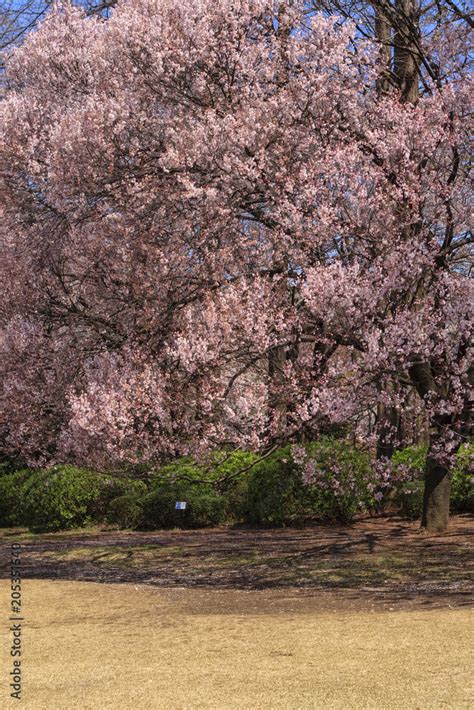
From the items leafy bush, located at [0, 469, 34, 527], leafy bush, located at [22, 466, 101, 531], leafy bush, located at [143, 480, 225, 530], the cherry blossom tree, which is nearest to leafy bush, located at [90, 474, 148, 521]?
leafy bush, located at [22, 466, 101, 531]

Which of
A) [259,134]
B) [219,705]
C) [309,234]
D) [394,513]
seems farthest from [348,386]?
[394,513]

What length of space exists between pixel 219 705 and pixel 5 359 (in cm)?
862

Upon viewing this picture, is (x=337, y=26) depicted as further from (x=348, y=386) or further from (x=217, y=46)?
(x=348, y=386)

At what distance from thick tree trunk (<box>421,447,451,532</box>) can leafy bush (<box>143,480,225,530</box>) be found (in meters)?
4.49

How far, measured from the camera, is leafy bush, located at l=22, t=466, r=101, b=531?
1822cm

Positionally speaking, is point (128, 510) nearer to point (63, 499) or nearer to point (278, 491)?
point (63, 499)

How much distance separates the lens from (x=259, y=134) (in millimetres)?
10875

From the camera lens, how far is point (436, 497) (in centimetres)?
1433

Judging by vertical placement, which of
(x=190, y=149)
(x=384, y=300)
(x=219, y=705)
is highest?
(x=190, y=149)

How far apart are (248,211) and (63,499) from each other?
28.9 ft

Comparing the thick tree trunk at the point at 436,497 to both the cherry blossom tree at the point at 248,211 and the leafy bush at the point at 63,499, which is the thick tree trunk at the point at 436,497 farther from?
the leafy bush at the point at 63,499

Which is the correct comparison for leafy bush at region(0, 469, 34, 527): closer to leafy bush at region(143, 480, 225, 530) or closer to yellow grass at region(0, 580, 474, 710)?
leafy bush at region(143, 480, 225, 530)

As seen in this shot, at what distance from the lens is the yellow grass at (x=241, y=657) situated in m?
6.09

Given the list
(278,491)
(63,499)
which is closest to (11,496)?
(63,499)
